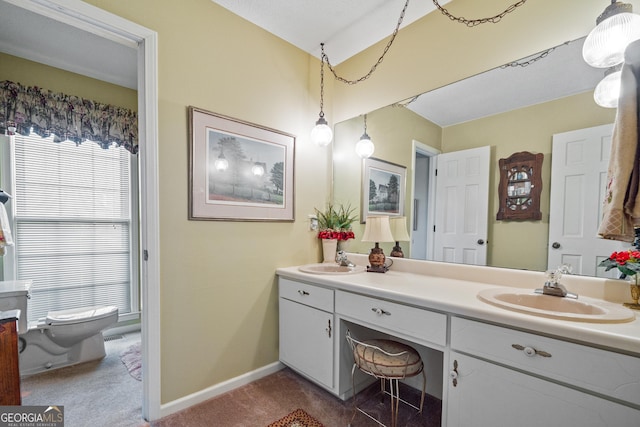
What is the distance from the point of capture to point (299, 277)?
6.26ft

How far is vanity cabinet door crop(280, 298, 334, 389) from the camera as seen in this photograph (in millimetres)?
1724

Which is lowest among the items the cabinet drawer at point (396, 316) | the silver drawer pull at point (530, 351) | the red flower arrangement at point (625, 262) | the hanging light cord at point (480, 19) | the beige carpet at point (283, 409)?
the beige carpet at point (283, 409)

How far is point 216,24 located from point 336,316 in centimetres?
206

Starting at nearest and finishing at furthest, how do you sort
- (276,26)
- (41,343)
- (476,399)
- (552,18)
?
(476,399) → (552,18) → (276,26) → (41,343)

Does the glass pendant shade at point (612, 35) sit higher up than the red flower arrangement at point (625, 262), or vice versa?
the glass pendant shade at point (612, 35)

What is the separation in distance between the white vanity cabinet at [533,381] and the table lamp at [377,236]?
79 centimetres

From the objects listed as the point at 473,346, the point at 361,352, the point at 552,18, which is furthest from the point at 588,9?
the point at 361,352

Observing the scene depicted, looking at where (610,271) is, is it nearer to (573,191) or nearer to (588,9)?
(573,191)

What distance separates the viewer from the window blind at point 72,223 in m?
2.40

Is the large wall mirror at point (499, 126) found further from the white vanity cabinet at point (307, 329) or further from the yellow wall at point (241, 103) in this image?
the white vanity cabinet at point (307, 329)

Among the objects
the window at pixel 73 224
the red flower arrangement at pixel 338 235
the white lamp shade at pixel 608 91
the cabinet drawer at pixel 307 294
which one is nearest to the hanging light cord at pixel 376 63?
the white lamp shade at pixel 608 91

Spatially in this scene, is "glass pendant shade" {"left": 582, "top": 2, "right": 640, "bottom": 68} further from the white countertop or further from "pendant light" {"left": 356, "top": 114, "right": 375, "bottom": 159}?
"pendant light" {"left": 356, "top": 114, "right": 375, "bottom": 159}

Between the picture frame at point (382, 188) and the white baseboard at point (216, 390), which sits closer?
the white baseboard at point (216, 390)

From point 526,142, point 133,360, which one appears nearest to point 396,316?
point 526,142
